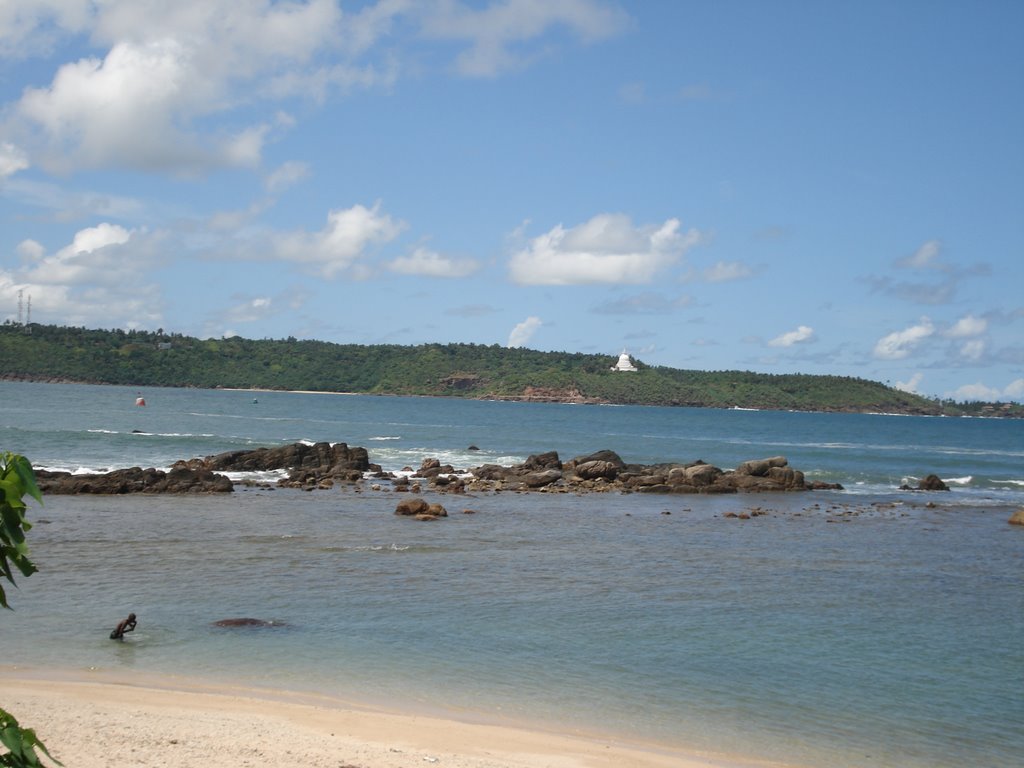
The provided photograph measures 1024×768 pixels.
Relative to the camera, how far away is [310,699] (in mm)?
11211

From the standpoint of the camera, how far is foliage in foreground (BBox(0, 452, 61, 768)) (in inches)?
135

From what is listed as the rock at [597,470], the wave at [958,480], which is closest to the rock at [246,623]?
the rock at [597,470]

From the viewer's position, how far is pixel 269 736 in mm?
9664

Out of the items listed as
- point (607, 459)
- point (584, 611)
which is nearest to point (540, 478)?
point (607, 459)

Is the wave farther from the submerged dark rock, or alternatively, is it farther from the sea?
the submerged dark rock

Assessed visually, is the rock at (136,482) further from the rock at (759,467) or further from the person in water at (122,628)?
the rock at (759,467)

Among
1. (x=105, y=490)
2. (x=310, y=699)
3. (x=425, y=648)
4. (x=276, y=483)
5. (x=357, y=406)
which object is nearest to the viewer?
(x=310, y=699)

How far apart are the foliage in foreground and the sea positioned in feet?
26.0

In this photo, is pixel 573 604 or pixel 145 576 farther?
pixel 145 576

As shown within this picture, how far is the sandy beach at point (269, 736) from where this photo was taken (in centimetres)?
909

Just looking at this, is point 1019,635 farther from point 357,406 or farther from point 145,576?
point 357,406

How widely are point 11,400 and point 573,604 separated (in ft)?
336

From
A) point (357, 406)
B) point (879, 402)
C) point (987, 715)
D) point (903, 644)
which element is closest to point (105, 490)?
point (903, 644)

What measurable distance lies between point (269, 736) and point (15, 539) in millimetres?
6857
